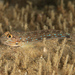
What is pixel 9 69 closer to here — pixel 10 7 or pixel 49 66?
pixel 49 66

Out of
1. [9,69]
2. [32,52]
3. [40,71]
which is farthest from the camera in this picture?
[32,52]

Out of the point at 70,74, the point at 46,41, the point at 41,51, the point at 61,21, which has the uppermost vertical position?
the point at 61,21

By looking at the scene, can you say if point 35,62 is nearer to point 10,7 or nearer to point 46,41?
point 46,41

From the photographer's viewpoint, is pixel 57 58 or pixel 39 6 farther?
pixel 39 6

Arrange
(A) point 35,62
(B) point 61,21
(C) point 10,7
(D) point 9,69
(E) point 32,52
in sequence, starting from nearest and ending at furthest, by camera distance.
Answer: (D) point 9,69 < (A) point 35,62 < (E) point 32,52 < (B) point 61,21 < (C) point 10,7

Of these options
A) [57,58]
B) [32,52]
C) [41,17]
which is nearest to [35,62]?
[32,52]

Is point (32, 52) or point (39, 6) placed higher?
point (39, 6)
